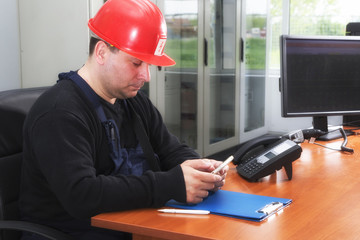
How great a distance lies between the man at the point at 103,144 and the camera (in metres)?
1.13

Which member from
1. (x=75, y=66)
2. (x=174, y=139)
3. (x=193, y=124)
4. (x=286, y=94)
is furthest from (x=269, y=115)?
(x=174, y=139)

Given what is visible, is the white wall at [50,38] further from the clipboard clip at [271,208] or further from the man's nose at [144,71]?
the clipboard clip at [271,208]

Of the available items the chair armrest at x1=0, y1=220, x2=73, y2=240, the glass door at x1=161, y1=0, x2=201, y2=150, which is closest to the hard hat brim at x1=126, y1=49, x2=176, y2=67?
the chair armrest at x1=0, y1=220, x2=73, y2=240

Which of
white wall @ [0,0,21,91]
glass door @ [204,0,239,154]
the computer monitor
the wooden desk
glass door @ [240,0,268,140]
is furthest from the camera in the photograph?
glass door @ [240,0,268,140]

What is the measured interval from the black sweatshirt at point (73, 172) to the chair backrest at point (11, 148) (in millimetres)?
50

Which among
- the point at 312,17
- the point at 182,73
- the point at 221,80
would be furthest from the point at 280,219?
the point at 312,17

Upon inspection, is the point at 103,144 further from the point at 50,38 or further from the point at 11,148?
the point at 50,38

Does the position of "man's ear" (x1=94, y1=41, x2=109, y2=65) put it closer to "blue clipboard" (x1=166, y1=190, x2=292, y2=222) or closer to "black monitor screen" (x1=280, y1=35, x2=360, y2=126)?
"blue clipboard" (x1=166, y1=190, x2=292, y2=222)

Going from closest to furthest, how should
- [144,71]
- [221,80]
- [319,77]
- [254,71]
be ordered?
1. [144,71]
2. [319,77]
3. [221,80]
4. [254,71]

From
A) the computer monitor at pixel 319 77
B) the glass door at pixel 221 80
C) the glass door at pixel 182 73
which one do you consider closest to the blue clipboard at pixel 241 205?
the computer monitor at pixel 319 77

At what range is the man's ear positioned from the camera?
1279mm

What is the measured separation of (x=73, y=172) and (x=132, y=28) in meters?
0.41

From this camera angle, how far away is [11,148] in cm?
139

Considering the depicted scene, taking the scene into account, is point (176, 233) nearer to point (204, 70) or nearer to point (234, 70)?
point (204, 70)
